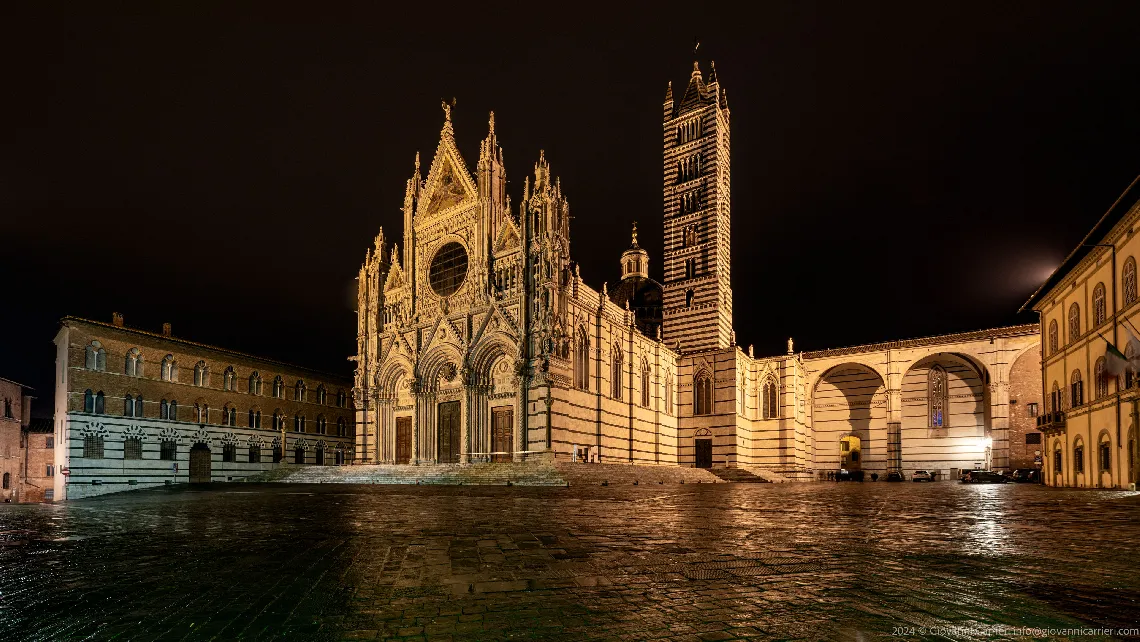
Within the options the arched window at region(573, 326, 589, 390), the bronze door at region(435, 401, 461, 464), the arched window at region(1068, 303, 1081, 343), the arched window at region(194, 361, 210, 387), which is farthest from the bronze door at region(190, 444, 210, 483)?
the arched window at region(1068, 303, 1081, 343)

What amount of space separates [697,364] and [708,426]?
173 inches

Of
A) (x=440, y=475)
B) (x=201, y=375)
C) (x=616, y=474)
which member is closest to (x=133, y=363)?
(x=201, y=375)

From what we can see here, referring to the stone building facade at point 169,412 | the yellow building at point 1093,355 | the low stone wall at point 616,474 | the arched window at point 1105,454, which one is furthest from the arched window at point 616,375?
the arched window at point 1105,454

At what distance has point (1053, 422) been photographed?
115ft

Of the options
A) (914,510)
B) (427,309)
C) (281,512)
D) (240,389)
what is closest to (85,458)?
(240,389)

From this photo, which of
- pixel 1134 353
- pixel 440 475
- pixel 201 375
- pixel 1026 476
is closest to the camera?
pixel 1134 353

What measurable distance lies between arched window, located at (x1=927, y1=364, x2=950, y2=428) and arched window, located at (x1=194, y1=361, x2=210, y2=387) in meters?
53.0

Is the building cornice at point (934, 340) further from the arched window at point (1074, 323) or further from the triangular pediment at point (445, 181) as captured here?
the triangular pediment at point (445, 181)

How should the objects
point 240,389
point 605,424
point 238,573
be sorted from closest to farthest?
point 238,573, point 605,424, point 240,389

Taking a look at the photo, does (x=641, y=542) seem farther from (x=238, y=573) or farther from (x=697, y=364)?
(x=697, y=364)

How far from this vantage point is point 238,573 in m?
7.11

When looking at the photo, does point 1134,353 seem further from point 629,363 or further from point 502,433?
point 502,433

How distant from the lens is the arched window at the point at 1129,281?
25.8 m

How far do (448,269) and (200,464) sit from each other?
769 inches
